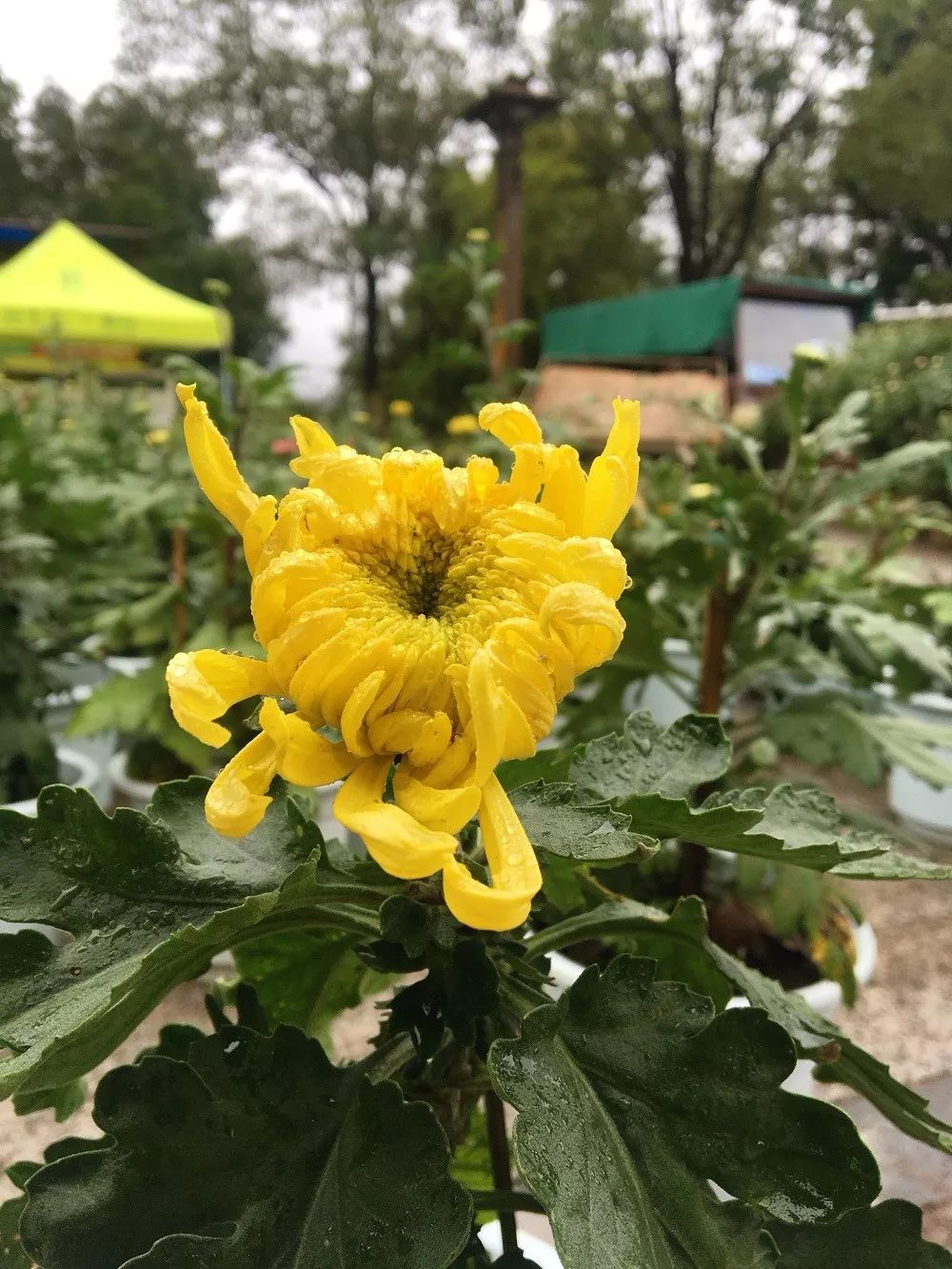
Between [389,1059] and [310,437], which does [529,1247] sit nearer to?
[389,1059]

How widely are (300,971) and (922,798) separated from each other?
123 centimetres

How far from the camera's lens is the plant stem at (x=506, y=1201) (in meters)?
0.39

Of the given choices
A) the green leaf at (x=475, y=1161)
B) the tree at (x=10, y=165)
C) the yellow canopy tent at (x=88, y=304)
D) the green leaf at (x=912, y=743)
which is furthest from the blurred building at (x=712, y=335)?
the green leaf at (x=475, y=1161)

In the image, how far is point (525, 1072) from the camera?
0.95ft

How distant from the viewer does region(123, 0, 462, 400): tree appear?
7.59 metres

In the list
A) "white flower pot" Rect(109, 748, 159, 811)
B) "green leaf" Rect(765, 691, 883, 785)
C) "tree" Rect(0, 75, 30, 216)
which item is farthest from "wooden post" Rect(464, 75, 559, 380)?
"tree" Rect(0, 75, 30, 216)

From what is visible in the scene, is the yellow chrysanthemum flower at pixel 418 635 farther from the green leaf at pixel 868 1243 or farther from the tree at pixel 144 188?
the tree at pixel 144 188

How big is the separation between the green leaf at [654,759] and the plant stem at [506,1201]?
16 centimetres

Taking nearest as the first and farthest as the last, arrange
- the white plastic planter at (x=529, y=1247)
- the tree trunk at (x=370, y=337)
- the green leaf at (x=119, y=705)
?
the white plastic planter at (x=529, y=1247) → the green leaf at (x=119, y=705) → the tree trunk at (x=370, y=337)

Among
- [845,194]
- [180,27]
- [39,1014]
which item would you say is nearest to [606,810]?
[39,1014]

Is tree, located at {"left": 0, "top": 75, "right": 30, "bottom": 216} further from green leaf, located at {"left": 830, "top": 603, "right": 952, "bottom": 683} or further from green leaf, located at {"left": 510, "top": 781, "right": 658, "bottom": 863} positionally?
green leaf, located at {"left": 510, "top": 781, "right": 658, "bottom": 863}

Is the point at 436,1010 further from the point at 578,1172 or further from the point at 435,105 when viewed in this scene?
the point at 435,105

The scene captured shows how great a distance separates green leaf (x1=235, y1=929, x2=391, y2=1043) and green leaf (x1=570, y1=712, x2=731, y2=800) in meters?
0.15

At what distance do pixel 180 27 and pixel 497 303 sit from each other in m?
5.73
